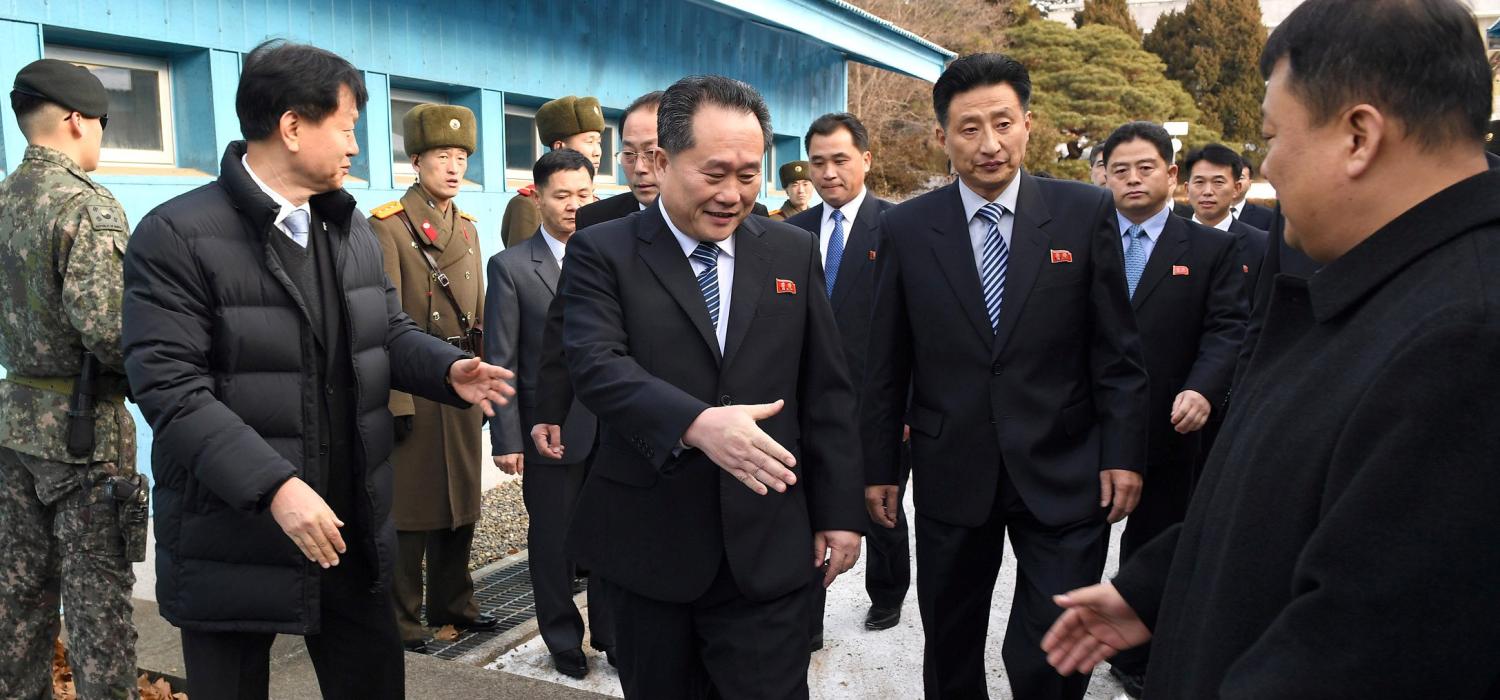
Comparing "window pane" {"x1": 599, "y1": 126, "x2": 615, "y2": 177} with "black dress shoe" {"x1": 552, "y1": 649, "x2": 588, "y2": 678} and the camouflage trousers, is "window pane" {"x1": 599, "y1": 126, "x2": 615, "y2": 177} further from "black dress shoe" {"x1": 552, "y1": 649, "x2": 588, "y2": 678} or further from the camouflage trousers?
the camouflage trousers

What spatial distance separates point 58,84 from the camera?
3.59m

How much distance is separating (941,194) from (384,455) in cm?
191

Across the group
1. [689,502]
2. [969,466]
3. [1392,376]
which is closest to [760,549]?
[689,502]

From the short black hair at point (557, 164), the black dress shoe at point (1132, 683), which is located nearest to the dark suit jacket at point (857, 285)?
the short black hair at point (557, 164)

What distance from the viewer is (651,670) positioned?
271 centimetres

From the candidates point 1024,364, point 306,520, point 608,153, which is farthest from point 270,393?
point 608,153

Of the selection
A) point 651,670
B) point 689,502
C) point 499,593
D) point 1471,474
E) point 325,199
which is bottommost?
point 499,593

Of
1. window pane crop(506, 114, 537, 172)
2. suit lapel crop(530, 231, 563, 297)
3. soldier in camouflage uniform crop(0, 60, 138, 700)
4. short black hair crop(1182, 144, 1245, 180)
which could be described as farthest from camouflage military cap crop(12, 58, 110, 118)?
short black hair crop(1182, 144, 1245, 180)

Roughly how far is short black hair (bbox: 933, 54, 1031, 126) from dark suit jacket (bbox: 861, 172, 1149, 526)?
0.32m

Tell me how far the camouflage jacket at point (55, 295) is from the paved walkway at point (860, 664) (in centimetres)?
170

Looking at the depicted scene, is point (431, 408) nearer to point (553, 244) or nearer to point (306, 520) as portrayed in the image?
point (553, 244)

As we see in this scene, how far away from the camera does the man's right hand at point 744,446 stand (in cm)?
215

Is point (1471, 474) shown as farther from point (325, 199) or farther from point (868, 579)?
point (868, 579)

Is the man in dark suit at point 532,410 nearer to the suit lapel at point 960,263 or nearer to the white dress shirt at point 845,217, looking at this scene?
the white dress shirt at point 845,217
